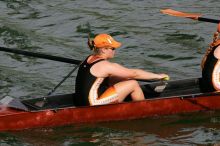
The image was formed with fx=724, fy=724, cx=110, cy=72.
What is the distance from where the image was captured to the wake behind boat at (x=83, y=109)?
515 inches

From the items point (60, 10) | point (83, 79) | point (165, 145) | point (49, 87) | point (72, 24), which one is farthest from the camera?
point (60, 10)

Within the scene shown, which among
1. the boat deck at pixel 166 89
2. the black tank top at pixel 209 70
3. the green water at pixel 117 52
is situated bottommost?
the green water at pixel 117 52

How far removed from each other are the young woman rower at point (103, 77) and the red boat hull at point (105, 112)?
0.73ft

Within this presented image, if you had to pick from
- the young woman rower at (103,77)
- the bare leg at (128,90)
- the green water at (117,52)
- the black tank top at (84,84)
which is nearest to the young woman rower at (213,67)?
the green water at (117,52)

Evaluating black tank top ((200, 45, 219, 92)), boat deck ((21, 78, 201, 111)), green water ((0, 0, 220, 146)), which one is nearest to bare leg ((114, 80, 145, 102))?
green water ((0, 0, 220, 146))

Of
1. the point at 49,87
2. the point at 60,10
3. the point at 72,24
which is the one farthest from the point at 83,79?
the point at 60,10

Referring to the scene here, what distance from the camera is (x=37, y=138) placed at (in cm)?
1304

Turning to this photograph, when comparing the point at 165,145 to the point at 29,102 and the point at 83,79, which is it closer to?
the point at 83,79

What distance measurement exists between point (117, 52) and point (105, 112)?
23.0ft

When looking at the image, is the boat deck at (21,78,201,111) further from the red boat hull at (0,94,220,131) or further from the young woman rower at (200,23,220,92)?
the red boat hull at (0,94,220,131)

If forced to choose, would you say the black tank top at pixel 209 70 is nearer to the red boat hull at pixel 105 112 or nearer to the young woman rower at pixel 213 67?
the young woman rower at pixel 213 67

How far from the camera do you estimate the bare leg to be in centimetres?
1355

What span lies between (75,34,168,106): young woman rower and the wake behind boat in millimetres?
232

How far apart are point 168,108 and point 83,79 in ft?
5.68
